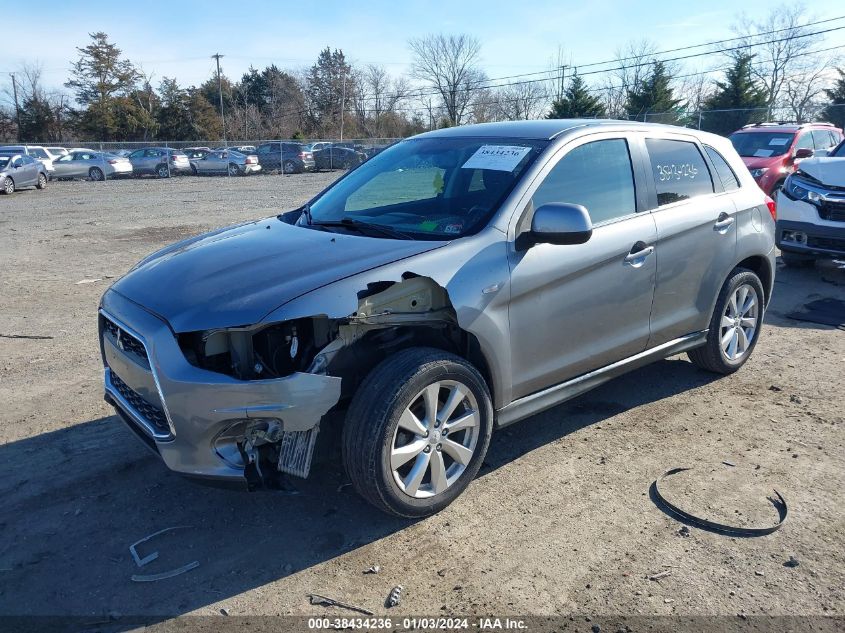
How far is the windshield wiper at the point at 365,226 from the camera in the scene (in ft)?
12.5

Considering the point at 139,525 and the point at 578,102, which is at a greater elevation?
the point at 578,102

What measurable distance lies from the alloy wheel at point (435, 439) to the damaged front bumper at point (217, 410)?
0.41 metres

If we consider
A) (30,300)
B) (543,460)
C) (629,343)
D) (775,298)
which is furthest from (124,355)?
(775,298)

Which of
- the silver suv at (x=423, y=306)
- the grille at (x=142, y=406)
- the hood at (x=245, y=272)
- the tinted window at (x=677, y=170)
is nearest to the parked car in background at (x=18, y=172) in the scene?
the silver suv at (x=423, y=306)

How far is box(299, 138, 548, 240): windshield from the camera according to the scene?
151 inches

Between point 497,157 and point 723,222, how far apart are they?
6.08ft

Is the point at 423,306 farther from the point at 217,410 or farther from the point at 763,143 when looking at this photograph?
the point at 763,143

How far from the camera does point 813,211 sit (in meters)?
8.37

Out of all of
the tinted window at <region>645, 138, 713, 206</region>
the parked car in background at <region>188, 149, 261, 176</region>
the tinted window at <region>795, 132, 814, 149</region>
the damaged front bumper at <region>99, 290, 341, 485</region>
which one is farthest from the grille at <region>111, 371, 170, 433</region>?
the parked car in background at <region>188, 149, 261, 176</region>

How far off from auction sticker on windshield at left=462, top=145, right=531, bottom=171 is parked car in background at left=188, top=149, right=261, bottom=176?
33238 millimetres

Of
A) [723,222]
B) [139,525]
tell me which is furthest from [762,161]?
[139,525]

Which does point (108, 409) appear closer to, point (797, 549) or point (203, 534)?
point (203, 534)

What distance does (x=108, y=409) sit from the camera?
477cm

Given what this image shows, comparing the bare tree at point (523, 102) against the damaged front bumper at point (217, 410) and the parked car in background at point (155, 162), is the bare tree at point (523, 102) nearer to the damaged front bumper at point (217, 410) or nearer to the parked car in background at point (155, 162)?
the parked car in background at point (155, 162)
